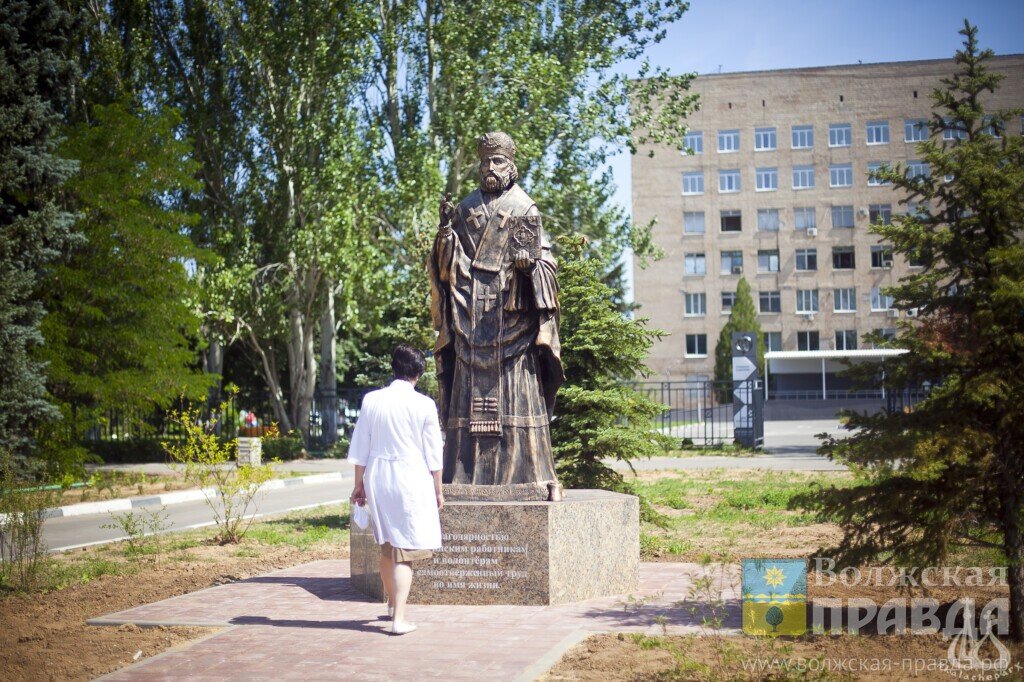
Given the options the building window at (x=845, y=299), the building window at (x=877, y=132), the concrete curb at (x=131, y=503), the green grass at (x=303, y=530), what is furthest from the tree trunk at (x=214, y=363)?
the building window at (x=877, y=132)

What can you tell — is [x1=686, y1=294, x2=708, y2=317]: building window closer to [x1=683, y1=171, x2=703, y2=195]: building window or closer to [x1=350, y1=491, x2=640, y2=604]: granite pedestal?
[x1=683, y1=171, x2=703, y2=195]: building window

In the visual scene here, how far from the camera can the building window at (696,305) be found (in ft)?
220

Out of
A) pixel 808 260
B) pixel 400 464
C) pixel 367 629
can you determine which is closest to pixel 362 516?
pixel 400 464

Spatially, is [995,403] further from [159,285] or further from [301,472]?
[301,472]

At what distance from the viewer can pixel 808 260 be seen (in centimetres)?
6550

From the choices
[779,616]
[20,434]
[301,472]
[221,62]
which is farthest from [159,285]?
[779,616]

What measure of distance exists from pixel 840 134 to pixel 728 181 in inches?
268

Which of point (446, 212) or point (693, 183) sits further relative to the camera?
point (693, 183)

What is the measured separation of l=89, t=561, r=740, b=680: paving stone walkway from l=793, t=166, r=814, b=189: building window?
58.8 metres

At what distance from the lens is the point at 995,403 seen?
21.5 ft

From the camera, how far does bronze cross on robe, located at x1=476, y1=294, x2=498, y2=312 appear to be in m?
9.34

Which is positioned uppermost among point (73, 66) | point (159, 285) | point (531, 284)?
point (73, 66)

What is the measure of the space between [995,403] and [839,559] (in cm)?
134

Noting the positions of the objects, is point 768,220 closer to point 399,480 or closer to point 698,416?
point 698,416
